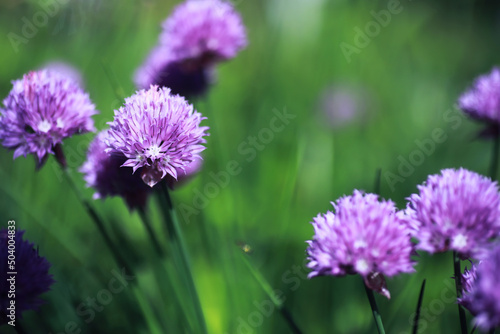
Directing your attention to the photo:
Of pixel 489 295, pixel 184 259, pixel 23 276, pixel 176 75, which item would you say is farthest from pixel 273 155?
pixel 489 295

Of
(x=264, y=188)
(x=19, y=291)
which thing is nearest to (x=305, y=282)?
(x=264, y=188)

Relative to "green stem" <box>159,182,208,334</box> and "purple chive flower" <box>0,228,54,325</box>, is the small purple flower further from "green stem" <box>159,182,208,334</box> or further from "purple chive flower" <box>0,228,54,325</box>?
"purple chive flower" <box>0,228,54,325</box>

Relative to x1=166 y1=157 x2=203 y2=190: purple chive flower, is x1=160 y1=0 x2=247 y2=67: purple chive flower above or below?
above

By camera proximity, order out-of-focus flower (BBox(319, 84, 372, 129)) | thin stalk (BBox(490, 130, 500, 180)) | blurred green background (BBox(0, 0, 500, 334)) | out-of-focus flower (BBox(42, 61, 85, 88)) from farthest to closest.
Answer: out-of-focus flower (BBox(319, 84, 372, 129)) → out-of-focus flower (BBox(42, 61, 85, 88)) → blurred green background (BBox(0, 0, 500, 334)) → thin stalk (BBox(490, 130, 500, 180))

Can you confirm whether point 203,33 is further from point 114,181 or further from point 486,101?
point 486,101

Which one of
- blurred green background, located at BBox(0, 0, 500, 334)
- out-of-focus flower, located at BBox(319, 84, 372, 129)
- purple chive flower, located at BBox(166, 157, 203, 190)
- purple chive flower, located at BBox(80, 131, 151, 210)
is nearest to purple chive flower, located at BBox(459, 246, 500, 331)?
blurred green background, located at BBox(0, 0, 500, 334)

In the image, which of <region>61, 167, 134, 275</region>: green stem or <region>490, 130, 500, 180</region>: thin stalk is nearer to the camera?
<region>61, 167, 134, 275</region>: green stem

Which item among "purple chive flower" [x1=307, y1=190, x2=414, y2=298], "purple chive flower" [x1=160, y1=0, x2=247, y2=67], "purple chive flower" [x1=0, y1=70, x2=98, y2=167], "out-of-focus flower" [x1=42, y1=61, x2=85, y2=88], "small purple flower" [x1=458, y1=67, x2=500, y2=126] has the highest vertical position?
"out-of-focus flower" [x1=42, y1=61, x2=85, y2=88]
